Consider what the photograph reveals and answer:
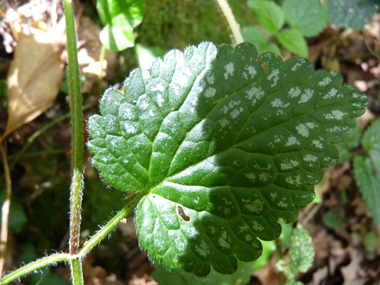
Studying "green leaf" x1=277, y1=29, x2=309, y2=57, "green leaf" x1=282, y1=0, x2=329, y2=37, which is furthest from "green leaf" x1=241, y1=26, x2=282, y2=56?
"green leaf" x1=282, y1=0, x2=329, y2=37

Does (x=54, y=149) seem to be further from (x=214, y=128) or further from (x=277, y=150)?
(x=277, y=150)

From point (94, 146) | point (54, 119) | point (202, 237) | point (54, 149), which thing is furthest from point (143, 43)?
point (202, 237)

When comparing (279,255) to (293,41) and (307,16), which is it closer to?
(293,41)

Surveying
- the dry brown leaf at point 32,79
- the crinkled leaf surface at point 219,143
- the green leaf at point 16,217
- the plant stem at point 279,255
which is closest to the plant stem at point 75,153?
the crinkled leaf surface at point 219,143

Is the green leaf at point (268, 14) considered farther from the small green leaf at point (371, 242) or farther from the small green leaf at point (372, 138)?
the small green leaf at point (371, 242)

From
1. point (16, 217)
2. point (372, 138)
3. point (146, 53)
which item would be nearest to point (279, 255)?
point (372, 138)
